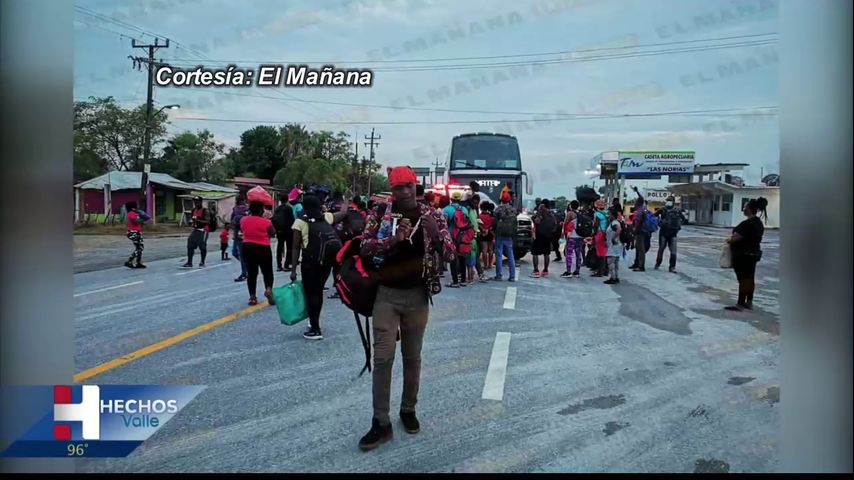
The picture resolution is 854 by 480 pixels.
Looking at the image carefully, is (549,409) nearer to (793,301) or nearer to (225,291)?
(793,301)

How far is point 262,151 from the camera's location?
4466 centimetres

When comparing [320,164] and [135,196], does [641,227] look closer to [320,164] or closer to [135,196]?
[135,196]

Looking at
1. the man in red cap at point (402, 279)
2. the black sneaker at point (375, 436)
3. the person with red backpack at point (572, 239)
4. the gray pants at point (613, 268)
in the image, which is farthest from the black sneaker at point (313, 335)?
the person with red backpack at point (572, 239)

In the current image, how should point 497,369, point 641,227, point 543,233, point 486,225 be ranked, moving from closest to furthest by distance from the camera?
point 497,369, point 486,225, point 543,233, point 641,227

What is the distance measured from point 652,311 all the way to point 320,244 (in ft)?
15.6

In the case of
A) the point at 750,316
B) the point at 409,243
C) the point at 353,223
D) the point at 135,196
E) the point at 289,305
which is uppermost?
the point at 135,196

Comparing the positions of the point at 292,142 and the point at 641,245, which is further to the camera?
the point at 292,142

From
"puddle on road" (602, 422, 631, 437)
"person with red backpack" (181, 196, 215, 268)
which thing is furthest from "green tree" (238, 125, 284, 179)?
"puddle on road" (602, 422, 631, 437)

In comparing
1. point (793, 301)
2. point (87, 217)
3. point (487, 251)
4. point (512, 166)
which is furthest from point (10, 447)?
point (87, 217)

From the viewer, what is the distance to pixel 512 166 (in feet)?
57.7

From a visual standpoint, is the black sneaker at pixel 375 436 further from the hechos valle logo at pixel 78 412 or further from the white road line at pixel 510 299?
the white road line at pixel 510 299

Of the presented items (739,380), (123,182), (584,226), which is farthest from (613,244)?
(123,182)

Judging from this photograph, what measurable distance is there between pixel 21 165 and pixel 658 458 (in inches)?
151

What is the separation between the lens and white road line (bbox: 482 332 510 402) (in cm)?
451
